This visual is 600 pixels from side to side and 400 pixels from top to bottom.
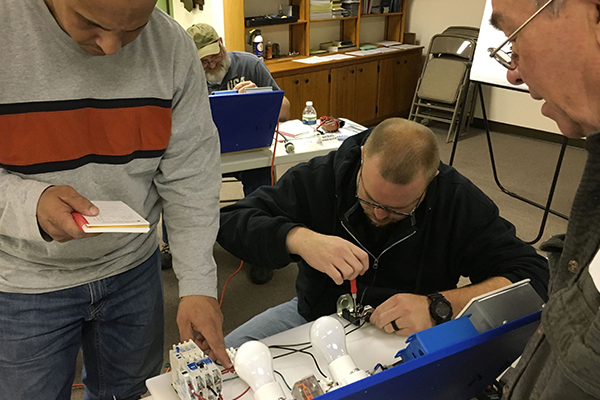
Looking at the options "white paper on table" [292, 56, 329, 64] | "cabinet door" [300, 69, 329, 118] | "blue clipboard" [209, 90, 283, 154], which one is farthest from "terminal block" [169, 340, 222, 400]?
"white paper on table" [292, 56, 329, 64]

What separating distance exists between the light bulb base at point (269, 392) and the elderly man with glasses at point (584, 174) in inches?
15.0

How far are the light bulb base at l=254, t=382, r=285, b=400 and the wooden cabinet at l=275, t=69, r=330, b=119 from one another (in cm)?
366

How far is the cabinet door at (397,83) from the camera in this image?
525cm

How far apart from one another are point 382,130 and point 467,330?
2.16 ft

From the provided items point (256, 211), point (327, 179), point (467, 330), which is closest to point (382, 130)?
point (327, 179)

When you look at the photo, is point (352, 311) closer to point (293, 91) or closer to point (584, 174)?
point (584, 174)

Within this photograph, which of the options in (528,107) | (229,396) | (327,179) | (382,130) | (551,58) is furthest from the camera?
(528,107)

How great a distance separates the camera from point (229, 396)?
3.16 ft

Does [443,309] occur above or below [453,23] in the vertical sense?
below

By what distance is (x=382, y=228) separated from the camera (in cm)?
145

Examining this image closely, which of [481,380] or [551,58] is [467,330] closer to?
[481,380]

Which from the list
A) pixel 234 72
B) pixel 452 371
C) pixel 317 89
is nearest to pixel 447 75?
pixel 317 89

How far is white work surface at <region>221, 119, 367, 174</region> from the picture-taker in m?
2.17

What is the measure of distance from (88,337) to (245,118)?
1108 mm
